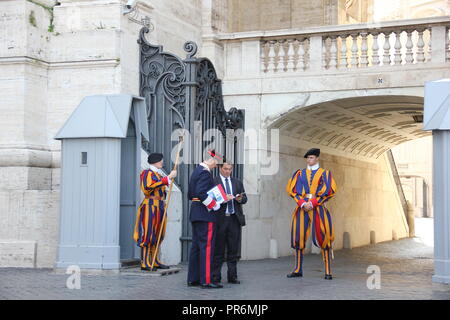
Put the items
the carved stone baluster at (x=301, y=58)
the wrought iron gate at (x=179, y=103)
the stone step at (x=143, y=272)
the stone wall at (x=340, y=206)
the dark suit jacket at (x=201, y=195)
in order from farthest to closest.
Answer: the stone wall at (x=340, y=206) → the carved stone baluster at (x=301, y=58) → the wrought iron gate at (x=179, y=103) → the stone step at (x=143, y=272) → the dark suit jacket at (x=201, y=195)

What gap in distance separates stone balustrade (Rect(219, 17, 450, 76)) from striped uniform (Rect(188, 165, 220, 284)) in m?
6.01

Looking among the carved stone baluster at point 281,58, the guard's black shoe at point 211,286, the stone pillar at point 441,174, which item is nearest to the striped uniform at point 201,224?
the guard's black shoe at point 211,286

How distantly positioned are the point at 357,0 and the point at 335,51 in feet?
33.0

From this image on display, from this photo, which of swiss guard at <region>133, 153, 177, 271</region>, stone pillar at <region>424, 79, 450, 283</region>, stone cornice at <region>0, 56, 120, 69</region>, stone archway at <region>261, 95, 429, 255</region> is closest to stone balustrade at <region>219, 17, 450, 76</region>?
stone archway at <region>261, 95, 429, 255</region>

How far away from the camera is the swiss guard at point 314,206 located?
11.8m

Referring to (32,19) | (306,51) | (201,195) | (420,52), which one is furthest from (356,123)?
(201,195)

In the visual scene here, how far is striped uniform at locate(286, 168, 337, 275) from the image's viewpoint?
1182cm

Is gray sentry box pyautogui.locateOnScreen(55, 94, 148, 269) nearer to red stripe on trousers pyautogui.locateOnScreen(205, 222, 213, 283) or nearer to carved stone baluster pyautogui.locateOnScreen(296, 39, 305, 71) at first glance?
red stripe on trousers pyautogui.locateOnScreen(205, 222, 213, 283)

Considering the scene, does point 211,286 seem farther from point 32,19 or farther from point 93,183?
point 32,19

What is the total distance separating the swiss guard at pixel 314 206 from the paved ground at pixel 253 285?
561mm

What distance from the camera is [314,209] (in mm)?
11906

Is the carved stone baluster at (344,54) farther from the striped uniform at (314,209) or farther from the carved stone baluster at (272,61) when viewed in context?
the striped uniform at (314,209)
